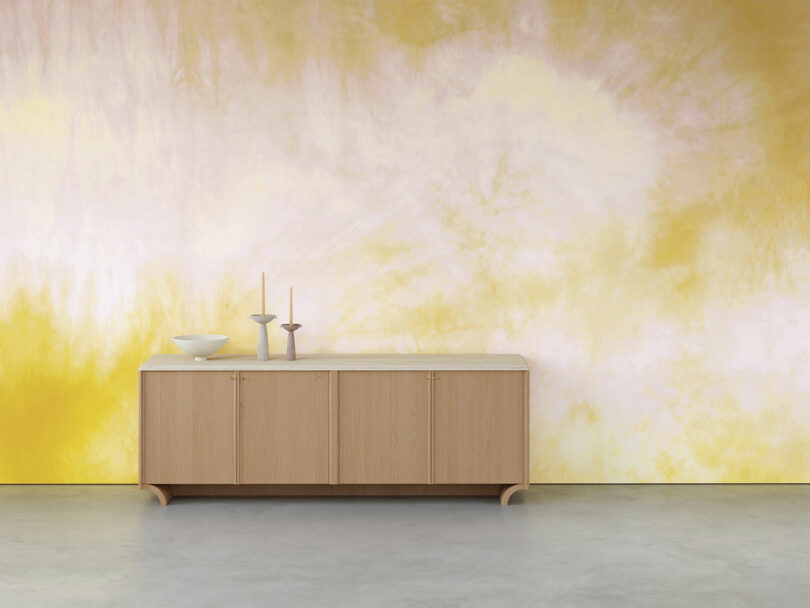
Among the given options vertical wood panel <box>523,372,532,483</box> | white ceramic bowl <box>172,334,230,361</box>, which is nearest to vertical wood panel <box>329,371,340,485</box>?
white ceramic bowl <box>172,334,230,361</box>

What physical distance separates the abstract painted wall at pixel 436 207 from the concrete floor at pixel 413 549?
1.63 ft

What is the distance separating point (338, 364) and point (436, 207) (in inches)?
46.6

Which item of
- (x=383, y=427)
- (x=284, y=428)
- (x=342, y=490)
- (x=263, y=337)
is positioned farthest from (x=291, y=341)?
(x=342, y=490)

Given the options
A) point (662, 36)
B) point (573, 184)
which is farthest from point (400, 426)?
point (662, 36)

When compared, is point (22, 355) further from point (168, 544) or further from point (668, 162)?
point (668, 162)

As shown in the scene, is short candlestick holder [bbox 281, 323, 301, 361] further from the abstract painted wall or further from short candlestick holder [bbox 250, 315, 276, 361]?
the abstract painted wall

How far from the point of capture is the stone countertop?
495 cm

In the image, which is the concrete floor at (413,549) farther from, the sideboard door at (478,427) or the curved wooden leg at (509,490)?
the sideboard door at (478,427)

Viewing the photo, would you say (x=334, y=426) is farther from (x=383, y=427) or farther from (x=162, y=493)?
Answer: (x=162, y=493)

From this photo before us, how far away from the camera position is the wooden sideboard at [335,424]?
16.3 ft

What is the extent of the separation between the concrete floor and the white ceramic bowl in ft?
2.82

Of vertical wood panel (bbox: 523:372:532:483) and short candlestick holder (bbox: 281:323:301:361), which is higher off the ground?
short candlestick holder (bbox: 281:323:301:361)

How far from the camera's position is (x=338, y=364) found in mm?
5008

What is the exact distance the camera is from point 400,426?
499cm
